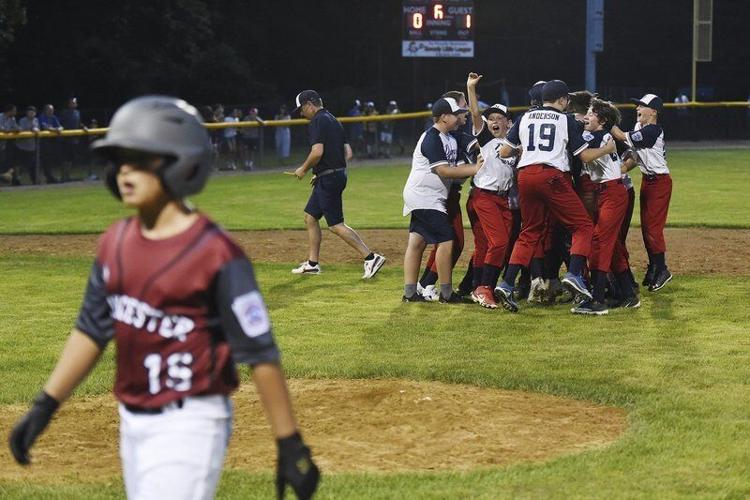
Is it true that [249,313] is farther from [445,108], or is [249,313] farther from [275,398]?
[445,108]

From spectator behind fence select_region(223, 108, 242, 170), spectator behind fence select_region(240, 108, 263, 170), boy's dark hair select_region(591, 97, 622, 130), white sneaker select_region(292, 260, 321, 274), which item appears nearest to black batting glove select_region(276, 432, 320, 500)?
boy's dark hair select_region(591, 97, 622, 130)

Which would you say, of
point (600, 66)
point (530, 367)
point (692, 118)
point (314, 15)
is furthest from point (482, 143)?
point (600, 66)

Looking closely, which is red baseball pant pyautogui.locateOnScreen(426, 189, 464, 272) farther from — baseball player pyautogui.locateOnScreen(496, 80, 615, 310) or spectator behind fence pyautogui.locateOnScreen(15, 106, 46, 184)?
spectator behind fence pyautogui.locateOnScreen(15, 106, 46, 184)

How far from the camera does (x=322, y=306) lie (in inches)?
493

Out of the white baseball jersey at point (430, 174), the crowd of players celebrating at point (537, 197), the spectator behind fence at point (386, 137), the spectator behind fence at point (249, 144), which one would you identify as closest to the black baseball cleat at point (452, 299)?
the crowd of players celebrating at point (537, 197)

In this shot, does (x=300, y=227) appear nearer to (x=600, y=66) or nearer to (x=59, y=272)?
(x=59, y=272)

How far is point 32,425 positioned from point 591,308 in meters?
7.98

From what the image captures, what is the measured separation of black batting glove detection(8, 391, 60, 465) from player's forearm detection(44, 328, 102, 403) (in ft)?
0.11

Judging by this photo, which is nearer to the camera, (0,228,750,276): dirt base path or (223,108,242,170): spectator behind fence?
(0,228,750,276): dirt base path

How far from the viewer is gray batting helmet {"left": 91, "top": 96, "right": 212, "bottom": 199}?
4.08 metres

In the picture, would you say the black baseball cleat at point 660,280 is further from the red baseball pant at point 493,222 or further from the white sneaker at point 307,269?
the white sneaker at point 307,269

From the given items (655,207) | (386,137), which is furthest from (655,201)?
(386,137)

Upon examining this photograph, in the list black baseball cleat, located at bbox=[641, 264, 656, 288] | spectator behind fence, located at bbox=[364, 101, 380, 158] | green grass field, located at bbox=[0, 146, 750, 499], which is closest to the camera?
green grass field, located at bbox=[0, 146, 750, 499]

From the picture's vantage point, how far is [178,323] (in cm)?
419
